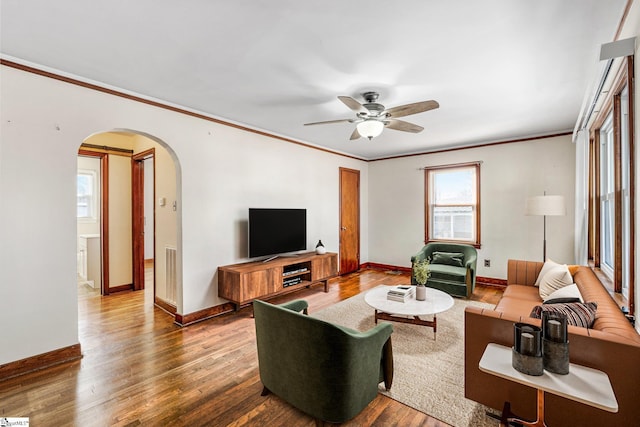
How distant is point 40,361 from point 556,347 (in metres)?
3.73

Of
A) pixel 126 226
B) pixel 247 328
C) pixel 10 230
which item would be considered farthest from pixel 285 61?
pixel 126 226

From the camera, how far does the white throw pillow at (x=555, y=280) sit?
2943mm

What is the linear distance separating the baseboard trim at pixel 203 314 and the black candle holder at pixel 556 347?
11.1 ft

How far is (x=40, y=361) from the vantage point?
2.56 metres

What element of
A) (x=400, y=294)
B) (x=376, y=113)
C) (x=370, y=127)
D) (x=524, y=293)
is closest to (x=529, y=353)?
(x=400, y=294)

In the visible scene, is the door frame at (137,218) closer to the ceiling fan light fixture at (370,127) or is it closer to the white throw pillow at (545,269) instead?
the ceiling fan light fixture at (370,127)

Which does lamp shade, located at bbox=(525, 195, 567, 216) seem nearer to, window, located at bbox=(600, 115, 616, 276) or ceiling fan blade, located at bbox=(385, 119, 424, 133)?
window, located at bbox=(600, 115, 616, 276)

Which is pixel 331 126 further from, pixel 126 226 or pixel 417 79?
pixel 126 226

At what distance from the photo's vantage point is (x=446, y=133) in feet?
15.5

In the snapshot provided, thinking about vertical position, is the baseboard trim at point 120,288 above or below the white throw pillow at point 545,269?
below

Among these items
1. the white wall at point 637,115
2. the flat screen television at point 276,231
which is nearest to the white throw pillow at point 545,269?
the white wall at point 637,115

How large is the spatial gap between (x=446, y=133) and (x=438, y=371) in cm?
351

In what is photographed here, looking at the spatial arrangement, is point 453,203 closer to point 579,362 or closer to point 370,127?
Answer: point 370,127

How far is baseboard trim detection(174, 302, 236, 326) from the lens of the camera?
353 centimetres
